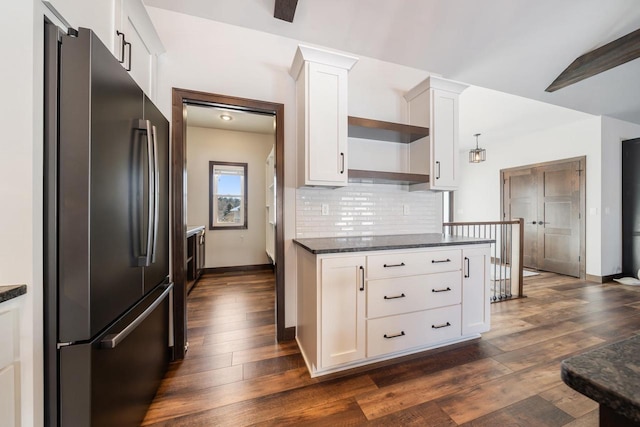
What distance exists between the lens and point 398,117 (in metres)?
2.59

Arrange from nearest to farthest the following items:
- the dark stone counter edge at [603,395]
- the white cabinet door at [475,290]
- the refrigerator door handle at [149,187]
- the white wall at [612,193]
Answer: the dark stone counter edge at [603,395]
the refrigerator door handle at [149,187]
the white cabinet door at [475,290]
the white wall at [612,193]

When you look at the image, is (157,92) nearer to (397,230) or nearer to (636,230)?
(397,230)

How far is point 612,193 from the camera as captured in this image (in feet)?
13.4

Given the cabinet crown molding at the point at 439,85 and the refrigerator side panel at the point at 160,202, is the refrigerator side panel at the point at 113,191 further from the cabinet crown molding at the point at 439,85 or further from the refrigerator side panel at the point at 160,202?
the cabinet crown molding at the point at 439,85

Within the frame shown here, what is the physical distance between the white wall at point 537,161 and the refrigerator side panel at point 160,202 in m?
6.13

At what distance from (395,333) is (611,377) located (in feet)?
5.22

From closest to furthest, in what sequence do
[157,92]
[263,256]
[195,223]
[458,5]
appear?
[157,92], [458,5], [195,223], [263,256]

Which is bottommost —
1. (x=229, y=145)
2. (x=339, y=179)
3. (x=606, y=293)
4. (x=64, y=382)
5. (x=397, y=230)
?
(x=606, y=293)

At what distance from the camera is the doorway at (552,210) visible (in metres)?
4.23

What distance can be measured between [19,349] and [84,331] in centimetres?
16

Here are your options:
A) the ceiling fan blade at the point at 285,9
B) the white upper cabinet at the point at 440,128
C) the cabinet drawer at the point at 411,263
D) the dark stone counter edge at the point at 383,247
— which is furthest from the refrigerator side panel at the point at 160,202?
the white upper cabinet at the point at 440,128

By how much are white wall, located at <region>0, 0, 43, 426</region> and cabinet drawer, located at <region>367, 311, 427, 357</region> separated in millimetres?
1675

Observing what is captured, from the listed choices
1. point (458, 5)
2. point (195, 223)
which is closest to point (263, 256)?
point (195, 223)

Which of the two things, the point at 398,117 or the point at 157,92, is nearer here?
the point at 157,92
